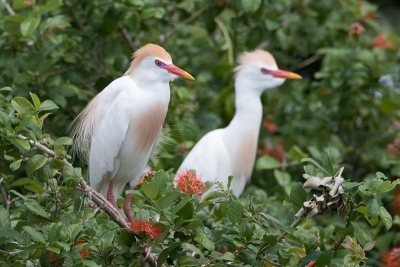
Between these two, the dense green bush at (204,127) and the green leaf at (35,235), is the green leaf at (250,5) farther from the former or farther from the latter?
the green leaf at (35,235)

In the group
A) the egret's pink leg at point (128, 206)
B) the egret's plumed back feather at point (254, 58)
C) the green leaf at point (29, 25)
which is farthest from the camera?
the egret's plumed back feather at point (254, 58)

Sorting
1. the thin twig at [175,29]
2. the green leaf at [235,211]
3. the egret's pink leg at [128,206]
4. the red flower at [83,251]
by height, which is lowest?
the egret's pink leg at [128,206]

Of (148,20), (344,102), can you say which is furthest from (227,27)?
(344,102)

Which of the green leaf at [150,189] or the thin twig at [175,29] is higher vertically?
the green leaf at [150,189]

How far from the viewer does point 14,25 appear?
3.27 metres

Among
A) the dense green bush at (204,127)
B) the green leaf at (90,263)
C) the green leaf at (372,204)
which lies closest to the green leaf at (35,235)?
the dense green bush at (204,127)

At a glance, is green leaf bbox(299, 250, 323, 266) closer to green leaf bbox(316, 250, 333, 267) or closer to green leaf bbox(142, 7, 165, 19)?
green leaf bbox(316, 250, 333, 267)

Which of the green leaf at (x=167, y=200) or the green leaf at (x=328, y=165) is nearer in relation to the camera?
the green leaf at (x=167, y=200)

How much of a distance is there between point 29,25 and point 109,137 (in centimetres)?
62

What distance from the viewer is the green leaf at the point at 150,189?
2.05m

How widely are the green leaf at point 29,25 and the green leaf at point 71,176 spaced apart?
1204 millimetres

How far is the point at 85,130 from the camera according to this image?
2.93 meters

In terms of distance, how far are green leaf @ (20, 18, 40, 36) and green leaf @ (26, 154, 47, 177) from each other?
1.18 m

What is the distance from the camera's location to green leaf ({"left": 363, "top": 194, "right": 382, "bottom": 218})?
2047 mm
